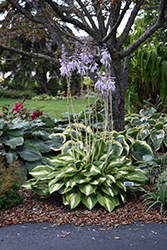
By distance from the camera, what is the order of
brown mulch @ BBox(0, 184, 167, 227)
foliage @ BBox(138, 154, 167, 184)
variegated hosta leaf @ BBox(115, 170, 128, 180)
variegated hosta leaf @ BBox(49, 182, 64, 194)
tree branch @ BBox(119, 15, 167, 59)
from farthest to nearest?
tree branch @ BBox(119, 15, 167, 59), foliage @ BBox(138, 154, 167, 184), variegated hosta leaf @ BBox(115, 170, 128, 180), variegated hosta leaf @ BBox(49, 182, 64, 194), brown mulch @ BBox(0, 184, 167, 227)

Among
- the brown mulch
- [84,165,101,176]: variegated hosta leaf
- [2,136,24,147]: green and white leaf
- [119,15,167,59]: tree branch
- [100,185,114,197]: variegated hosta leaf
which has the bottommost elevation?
the brown mulch

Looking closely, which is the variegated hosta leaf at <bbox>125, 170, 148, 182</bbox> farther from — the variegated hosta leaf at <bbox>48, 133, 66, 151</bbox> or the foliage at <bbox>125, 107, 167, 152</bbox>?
the variegated hosta leaf at <bbox>48, 133, 66, 151</bbox>

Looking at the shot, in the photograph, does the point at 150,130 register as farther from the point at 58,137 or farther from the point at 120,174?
the point at 120,174

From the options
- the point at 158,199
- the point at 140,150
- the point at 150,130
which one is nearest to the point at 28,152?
the point at 140,150

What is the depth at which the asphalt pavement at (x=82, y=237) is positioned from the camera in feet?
6.65

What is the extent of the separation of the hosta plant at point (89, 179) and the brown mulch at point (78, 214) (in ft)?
0.25

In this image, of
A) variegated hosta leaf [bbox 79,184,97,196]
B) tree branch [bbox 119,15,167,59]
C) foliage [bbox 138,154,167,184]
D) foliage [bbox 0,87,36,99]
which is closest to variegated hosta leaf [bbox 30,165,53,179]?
variegated hosta leaf [bbox 79,184,97,196]

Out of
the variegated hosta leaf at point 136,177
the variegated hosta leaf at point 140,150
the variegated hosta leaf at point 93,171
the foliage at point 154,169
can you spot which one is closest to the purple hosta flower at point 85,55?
the variegated hosta leaf at point 93,171

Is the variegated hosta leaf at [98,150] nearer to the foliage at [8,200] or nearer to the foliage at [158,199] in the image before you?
the foliage at [158,199]

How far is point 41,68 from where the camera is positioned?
1366cm

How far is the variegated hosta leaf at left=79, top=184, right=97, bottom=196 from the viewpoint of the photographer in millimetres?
2512

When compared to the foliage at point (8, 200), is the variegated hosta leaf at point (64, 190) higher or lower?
higher

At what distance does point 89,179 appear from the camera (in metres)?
2.58

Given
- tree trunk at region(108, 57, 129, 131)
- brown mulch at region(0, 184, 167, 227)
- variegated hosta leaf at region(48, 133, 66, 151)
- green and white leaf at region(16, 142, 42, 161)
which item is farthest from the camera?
tree trunk at region(108, 57, 129, 131)
